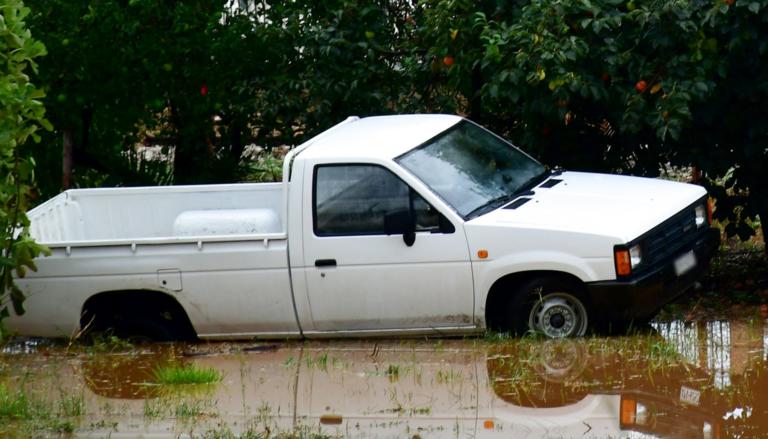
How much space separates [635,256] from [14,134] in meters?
4.16

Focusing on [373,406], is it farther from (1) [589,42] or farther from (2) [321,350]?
(1) [589,42]

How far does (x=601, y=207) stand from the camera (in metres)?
8.92

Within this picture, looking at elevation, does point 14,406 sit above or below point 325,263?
below

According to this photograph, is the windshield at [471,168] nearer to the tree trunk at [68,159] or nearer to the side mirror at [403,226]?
the side mirror at [403,226]

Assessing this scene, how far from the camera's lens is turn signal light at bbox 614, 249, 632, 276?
335 inches

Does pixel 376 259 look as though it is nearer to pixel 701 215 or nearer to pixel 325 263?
pixel 325 263

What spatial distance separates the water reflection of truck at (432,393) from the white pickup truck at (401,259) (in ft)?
1.12

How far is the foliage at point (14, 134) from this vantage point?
26.9 ft

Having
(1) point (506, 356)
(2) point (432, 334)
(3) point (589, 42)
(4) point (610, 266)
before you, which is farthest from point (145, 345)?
(3) point (589, 42)

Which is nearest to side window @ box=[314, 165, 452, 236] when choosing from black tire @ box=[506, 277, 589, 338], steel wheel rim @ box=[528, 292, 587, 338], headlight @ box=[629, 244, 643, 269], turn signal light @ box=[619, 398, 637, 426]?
black tire @ box=[506, 277, 589, 338]

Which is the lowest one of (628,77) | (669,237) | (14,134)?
(669,237)

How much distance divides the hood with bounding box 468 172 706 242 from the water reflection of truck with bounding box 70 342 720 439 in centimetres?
82

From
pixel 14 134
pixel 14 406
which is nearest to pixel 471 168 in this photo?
pixel 14 134

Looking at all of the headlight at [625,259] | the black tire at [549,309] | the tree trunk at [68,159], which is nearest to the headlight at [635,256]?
the headlight at [625,259]
